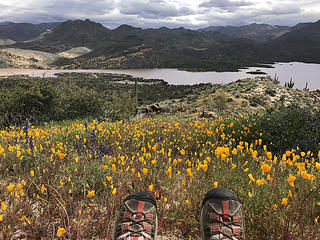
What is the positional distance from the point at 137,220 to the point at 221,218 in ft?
2.82

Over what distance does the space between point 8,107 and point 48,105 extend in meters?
2.84

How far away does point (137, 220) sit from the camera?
86.7 inches

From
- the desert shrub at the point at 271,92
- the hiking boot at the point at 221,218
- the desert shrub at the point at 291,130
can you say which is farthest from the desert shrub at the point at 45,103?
the hiking boot at the point at 221,218

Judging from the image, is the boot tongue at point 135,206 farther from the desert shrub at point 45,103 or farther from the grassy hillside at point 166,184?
the desert shrub at point 45,103

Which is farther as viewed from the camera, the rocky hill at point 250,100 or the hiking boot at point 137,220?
the rocky hill at point 250,100

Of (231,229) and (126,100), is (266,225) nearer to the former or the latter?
(231,229)

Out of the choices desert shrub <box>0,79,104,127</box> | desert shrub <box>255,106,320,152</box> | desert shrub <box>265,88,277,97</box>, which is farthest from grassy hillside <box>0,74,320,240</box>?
desert shrub <box>265,88,277,97</box>

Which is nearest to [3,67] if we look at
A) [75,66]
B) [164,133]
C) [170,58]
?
[75,66]

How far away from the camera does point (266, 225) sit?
214 centimetres

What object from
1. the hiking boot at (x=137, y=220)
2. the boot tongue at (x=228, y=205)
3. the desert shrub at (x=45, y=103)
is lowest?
the desert shrub at (x=45, y=103)

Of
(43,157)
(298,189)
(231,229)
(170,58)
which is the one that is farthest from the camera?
(170,58)

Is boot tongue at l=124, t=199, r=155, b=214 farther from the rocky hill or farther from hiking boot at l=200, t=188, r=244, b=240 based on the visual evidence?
the rocky hill

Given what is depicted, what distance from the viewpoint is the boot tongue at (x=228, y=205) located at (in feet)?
7.29

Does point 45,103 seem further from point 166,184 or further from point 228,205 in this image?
point 228,205
